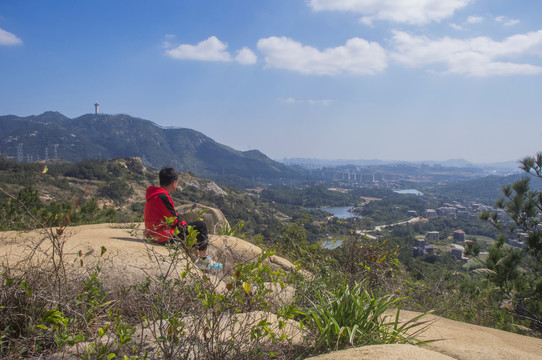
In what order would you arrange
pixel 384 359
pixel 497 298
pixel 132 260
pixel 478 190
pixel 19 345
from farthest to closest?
pixel 478 190 < pixel 497 298 < pixel 132 260 < pixel 19 345 < pixel 384 359

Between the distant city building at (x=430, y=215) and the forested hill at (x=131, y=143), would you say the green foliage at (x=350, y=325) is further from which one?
the forested hill at (x=131, y=143)

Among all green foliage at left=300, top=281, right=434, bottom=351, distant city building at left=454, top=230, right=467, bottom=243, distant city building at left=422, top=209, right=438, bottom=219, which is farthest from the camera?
distant city building at left=422, top=209, right=438, bottom=219

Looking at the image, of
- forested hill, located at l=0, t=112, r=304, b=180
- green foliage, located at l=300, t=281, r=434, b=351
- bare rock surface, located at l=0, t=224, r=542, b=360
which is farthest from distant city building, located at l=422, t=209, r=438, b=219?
forested hill, located at l=0, t=112, r=304, b=180

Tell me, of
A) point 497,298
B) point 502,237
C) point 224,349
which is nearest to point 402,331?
point 224,349

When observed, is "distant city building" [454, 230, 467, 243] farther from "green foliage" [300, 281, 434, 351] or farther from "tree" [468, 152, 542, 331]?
"green foliage" [300, 281, 434, 351]

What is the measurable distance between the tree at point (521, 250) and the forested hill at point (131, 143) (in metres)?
141

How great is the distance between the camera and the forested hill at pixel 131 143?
133 m

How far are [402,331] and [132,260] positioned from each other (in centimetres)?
330

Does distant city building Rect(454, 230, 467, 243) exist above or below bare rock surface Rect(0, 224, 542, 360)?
below

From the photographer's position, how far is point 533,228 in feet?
24.5

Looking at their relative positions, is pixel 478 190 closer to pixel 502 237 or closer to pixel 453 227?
pixel 453 227

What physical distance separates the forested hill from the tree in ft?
464

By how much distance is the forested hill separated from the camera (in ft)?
437

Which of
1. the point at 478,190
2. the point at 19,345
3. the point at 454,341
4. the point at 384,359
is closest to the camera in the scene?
the point at 384,359
